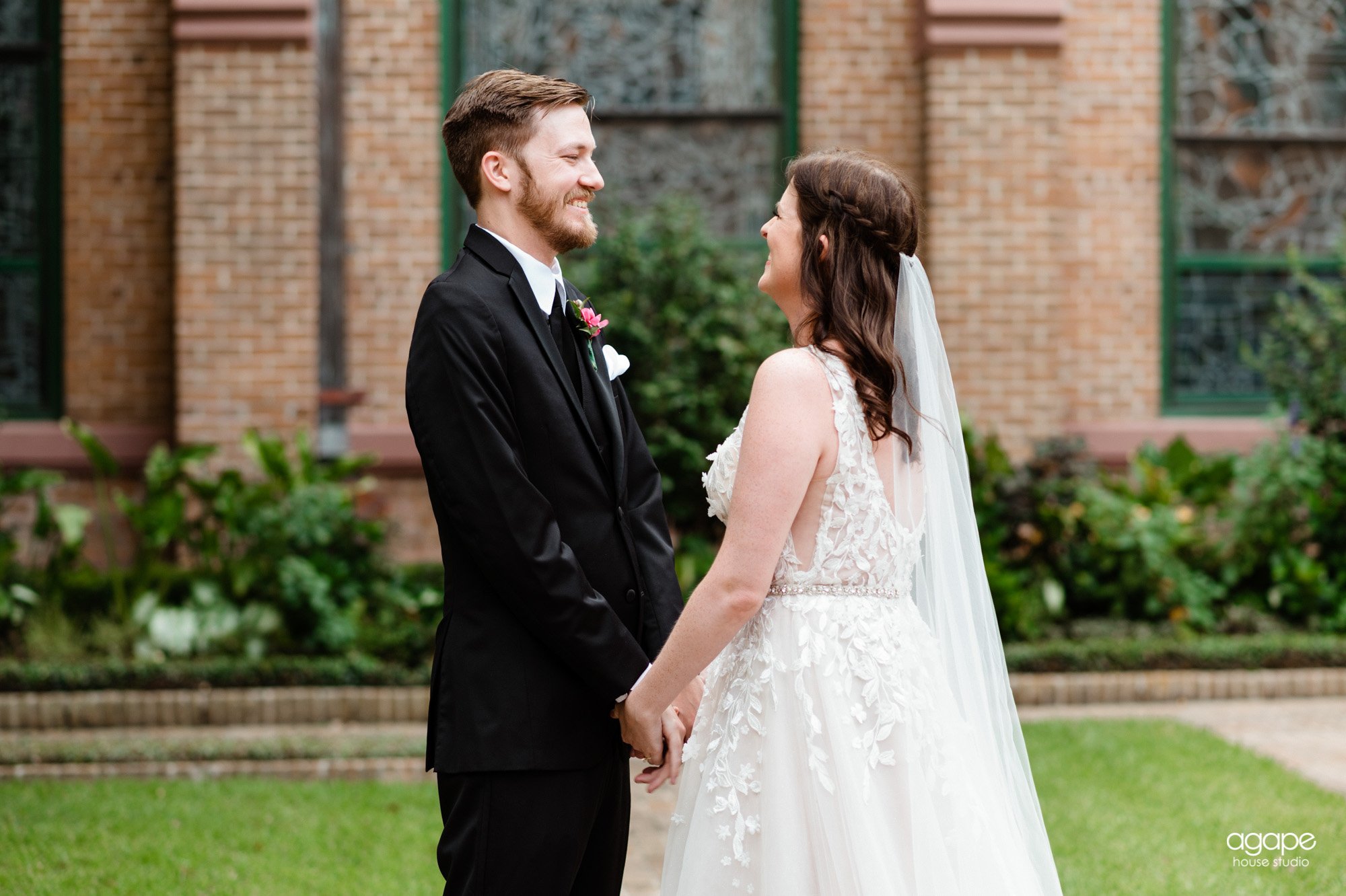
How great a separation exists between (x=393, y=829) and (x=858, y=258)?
333 cm

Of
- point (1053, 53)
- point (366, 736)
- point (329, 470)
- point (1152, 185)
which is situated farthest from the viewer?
point (1152, 185)

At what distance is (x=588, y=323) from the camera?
2.87 metres

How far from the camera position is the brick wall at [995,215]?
8445 mm

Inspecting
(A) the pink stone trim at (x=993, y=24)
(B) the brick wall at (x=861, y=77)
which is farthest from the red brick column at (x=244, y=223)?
(A) the pink stone trim at (x=993, y=24)

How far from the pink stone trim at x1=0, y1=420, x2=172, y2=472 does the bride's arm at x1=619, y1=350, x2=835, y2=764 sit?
7011mm

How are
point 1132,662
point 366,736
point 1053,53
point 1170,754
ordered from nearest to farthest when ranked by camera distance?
1. point 1170,754
2. point 366,736
3. point 1132,662
4. point 1053,53

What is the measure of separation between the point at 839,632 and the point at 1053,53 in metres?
6.76

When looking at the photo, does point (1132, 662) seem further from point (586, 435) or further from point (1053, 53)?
point (586, 435)

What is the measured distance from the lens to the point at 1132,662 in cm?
728

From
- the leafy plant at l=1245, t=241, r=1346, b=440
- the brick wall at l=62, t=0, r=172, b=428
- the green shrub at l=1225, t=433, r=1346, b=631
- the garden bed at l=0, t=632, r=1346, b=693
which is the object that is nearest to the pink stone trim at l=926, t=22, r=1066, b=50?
the leafy plant at l=1245, t=241, r=1346, b=440

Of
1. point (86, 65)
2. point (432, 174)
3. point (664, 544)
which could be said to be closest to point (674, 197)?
point (432, 174)

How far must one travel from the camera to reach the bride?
2.60 meters

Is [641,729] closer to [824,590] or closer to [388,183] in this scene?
[824,590]
